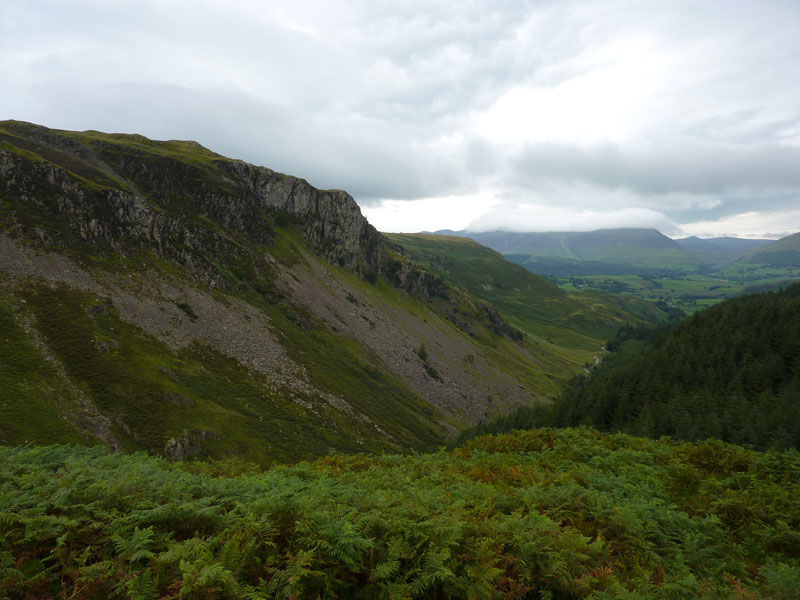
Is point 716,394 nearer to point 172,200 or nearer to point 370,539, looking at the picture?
point 370,539

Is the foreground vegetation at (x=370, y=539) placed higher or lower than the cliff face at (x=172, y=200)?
lower

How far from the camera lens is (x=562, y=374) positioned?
176250mm

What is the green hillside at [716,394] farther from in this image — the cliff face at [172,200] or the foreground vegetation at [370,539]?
the cliff face at [172,200]

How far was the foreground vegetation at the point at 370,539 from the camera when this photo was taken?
317 inches

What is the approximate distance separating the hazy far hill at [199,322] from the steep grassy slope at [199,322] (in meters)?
0.29

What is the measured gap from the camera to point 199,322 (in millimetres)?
69188

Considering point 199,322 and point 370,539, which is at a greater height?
point 370,539

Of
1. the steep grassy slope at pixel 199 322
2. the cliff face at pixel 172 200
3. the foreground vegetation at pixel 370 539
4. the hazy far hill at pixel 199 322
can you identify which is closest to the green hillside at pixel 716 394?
the foreground vegetation at pixel 370 539

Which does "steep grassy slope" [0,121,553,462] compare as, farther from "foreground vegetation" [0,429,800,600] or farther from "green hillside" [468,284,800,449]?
"foreground vegetation" [0,429,800,600]

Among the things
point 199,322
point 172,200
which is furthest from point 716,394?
point 172,200

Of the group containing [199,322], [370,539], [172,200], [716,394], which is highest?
[172,200]

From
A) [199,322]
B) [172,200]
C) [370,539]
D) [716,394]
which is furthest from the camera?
[172,200]

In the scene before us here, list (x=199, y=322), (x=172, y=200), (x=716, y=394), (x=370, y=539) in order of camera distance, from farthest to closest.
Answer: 1. (x=172, y=200)
2. (x=199, y=322)
3. (x=716, y=394)
4. (x=370, y=539)

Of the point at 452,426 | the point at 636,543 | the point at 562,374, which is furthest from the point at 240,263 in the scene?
the point at 562,374
